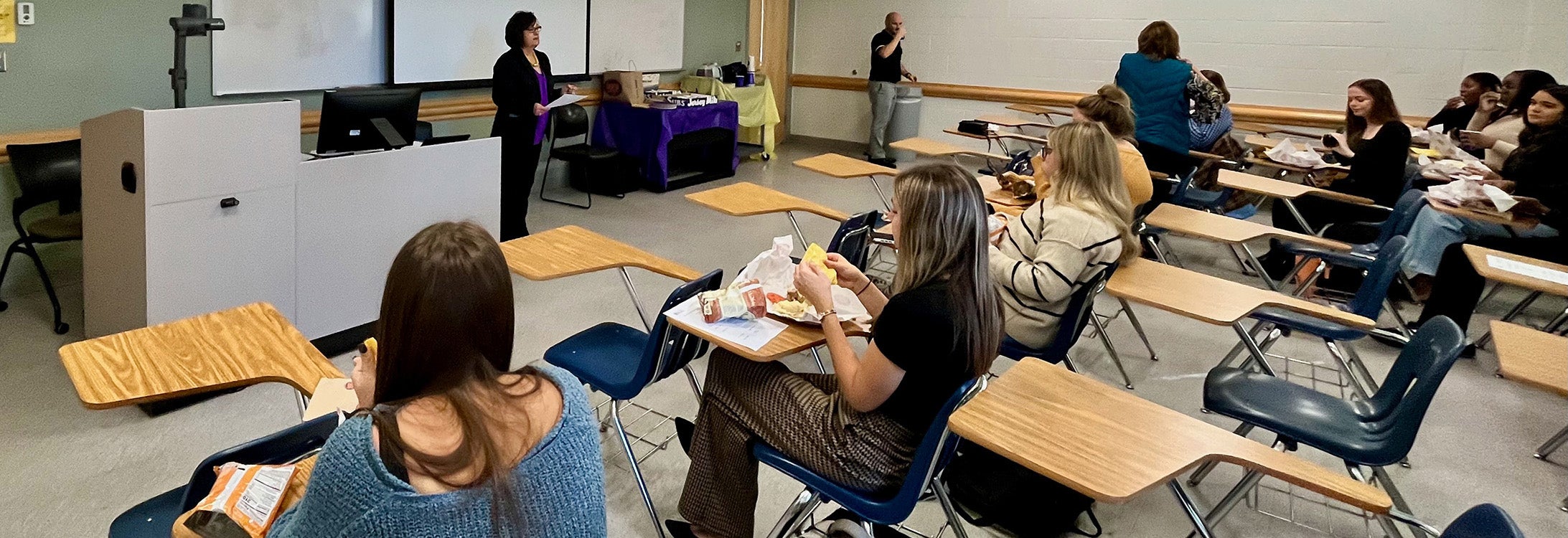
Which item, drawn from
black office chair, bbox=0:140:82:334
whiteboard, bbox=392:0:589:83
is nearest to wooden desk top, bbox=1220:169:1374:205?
whiteboard, bbox=392:0:589:83

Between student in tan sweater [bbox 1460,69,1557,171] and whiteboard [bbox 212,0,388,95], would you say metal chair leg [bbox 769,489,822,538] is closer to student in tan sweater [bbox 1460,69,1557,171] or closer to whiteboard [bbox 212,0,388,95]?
whiteboard [bbox 212,0,388,95]

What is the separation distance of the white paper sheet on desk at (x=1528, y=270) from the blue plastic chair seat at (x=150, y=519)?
148 inches

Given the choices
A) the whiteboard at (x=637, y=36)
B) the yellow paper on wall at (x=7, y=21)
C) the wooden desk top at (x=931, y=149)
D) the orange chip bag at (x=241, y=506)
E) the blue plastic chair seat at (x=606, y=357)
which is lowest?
the blue plastic chair seat at (x=606, y=357)

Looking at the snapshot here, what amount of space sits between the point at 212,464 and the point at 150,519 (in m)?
0.35

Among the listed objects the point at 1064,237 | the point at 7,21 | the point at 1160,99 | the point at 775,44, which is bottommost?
the point at 1064,237

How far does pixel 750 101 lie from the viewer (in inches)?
339

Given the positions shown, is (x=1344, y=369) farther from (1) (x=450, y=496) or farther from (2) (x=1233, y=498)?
(1) (x=450, y=496)

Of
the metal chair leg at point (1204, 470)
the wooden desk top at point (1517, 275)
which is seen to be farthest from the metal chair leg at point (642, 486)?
the wooden desk top at point (1517, 275)

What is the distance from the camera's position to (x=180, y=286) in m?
3.21

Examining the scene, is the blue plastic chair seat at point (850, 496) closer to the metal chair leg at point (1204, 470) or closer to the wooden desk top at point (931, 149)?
the metal chair leg at point (1204, 470)

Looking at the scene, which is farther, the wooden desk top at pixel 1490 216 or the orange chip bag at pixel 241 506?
the wooden desk top at pixel 1490 216

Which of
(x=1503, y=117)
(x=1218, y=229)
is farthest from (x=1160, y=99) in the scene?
(x=1503, y=117)

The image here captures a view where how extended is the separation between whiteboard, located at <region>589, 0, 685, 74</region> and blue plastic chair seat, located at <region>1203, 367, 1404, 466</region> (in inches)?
221

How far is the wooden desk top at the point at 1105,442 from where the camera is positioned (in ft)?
5.74
